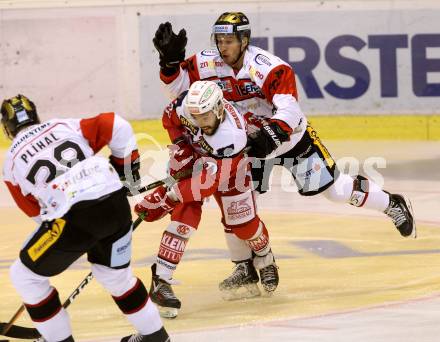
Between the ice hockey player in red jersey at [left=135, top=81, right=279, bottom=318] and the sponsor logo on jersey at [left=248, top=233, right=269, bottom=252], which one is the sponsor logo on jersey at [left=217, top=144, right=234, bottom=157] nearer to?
the ice hockey player in red jersey at [left=135, top=81, right=279, bottom=318]

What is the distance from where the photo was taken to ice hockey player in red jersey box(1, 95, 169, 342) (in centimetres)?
420

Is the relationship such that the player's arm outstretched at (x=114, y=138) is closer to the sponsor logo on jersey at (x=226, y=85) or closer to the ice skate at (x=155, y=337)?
the ice skate at (x=155, y=337)

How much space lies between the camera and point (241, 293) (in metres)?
5.68

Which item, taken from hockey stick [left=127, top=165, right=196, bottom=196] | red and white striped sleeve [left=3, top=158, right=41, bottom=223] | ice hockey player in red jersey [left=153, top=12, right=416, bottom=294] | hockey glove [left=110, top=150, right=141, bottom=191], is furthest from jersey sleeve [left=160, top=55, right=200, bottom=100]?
red and white striped sleeve [left=3, top=158, right=41, bottom=223]

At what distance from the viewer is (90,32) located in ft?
33.9

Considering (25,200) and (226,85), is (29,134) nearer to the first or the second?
(25,200)

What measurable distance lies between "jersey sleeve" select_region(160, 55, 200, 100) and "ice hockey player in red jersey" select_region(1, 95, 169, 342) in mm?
1310

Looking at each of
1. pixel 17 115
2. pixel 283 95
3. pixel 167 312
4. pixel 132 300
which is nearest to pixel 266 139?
pixel 283 95

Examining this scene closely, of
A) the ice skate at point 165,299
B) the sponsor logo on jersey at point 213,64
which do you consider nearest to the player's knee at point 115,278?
the ice skate at point 165,299

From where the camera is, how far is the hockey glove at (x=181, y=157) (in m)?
5.41

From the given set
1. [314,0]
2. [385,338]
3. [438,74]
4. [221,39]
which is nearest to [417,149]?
[438,74]

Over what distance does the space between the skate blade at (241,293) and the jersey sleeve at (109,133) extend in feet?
4.29

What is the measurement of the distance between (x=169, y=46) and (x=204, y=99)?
73cm

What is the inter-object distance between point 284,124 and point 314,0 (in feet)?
16.5
